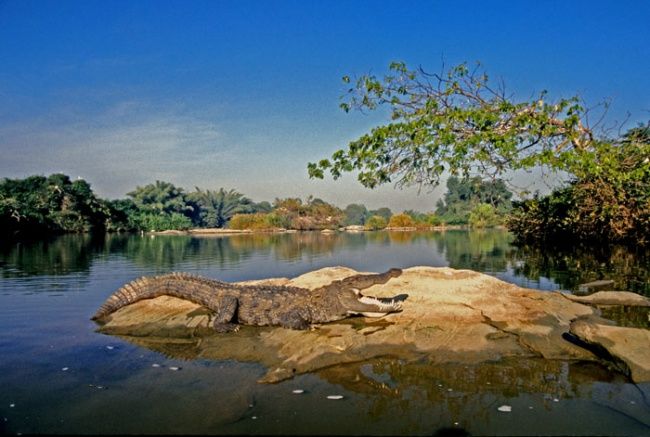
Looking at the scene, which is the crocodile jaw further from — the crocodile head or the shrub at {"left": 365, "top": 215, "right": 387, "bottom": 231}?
the shrub at {"left": 365, "top": 215, "right": 387, "bottom": 231}

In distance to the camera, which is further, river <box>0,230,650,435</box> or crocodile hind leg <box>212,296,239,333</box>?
crocodile hind leg <box>212,296,239,333</box>

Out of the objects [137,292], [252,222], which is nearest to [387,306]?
[137,292]

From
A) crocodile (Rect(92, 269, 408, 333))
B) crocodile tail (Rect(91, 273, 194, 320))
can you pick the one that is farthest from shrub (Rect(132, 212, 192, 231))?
crocodile (Rect(92, 269, 408, 333))

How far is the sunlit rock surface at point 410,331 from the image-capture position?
5074 millimetres

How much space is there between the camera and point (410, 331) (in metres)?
5.70

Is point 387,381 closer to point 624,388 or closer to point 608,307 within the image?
point 624,388

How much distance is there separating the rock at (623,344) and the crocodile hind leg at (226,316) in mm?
4351

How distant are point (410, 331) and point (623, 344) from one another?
89.4 inches

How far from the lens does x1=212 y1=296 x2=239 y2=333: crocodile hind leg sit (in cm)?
627

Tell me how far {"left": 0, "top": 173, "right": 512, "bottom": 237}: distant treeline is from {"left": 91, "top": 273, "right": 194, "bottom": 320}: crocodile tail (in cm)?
705

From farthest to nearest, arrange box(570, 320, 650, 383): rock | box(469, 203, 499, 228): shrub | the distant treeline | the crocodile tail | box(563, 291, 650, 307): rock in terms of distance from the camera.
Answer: box(469, 203, 499, 228): shrub
the distant treeline
box(563, 291, 650, 307): rock
the crocodile tail
box(570, 320, 650, 383): rock

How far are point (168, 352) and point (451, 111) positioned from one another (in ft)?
26.9

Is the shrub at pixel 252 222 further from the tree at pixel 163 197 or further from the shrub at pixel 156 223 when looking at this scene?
the tree at pixel 163 197

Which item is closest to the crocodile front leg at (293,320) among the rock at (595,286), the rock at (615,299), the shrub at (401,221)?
the rock at (615,299)
